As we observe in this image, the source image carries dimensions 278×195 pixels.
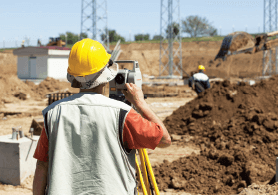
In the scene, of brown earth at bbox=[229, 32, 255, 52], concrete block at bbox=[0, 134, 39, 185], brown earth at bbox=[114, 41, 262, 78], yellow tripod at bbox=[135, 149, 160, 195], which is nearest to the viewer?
yellow tripod at bbox=[135, 149, 160, 195]

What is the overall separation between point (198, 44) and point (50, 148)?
45.0m

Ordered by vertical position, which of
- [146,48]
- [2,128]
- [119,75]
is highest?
[146,48]

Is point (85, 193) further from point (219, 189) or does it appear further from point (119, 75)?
point (219, 189)

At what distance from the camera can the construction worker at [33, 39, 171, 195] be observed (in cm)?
141

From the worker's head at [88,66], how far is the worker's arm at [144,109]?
0.55ft

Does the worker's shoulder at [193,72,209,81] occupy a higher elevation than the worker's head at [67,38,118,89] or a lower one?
lower

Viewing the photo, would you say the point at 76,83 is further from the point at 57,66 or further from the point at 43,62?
the point at 43,62

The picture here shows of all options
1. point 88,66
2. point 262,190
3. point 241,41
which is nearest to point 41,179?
point 88,66

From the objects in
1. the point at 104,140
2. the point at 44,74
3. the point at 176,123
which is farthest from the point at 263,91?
the point at 44,74

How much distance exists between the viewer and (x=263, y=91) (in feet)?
29.2

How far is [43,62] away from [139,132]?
2553 centimetres

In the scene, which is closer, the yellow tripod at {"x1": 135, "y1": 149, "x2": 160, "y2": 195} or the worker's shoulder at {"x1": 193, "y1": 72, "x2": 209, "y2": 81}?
the yellow tripod at {"x1": 135, "y1": 149, "x2": 160, "y2": 195}

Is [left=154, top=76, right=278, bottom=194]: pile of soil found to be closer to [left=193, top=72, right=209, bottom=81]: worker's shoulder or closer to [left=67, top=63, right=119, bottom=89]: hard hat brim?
[left=193, top=72, right=209, bottom=81]: worker's shoulder

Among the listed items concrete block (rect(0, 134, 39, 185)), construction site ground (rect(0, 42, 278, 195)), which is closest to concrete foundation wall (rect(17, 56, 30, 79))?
construction site ground (rect(0, 42, 278, 195))
